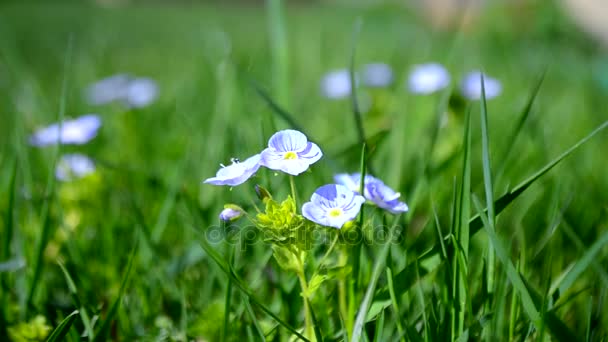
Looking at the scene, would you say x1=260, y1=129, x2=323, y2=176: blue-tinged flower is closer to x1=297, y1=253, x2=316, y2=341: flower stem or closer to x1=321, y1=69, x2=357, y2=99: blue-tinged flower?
x1=297, y1=253, x2=316, y2=341: flower stem

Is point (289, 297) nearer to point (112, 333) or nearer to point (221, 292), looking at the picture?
point (221, 292)

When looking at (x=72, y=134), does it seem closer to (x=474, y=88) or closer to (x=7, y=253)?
(x=7, y=253)

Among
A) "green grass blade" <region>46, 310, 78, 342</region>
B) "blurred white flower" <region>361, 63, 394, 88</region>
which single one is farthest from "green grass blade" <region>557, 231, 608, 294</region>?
"blurred white flower" <region>361, 63, 394, 88</region>

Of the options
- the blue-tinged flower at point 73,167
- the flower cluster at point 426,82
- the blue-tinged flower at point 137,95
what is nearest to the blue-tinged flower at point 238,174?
the blue-tinged flower at point 73,167

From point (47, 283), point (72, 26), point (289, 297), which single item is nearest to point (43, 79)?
point (72, 26)

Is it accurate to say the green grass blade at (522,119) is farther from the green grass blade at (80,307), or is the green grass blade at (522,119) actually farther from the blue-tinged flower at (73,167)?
the blue-tinged flower at (73,167)

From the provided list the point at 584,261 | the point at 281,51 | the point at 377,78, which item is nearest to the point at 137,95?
the point at 281,51
